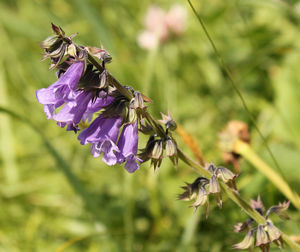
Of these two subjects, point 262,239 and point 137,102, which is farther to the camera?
point 262,239

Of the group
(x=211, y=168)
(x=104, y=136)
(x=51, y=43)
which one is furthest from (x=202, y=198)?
(x=51, y=43)

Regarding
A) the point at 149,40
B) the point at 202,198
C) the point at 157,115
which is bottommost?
the point at 202,198

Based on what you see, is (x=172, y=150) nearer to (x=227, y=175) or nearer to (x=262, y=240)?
(x=227, y=175)

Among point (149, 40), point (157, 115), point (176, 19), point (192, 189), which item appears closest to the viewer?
point (192, 189)

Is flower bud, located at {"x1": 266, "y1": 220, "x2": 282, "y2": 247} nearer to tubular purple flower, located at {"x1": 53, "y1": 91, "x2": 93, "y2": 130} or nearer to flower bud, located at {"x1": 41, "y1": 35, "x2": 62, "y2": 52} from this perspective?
tubular purple flower, located at {"x1": 53, "y1": 91, "x2": 93, "y2": 130}

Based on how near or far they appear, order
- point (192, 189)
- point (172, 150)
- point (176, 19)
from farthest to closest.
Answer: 1. point (176, 19)
2. point (192, 189)
3. point (172, 150)

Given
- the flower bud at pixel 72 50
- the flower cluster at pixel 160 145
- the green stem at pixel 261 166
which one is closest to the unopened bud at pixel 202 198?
the flower cluster at pixel 160 145

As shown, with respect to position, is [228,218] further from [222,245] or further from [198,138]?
[198,138]

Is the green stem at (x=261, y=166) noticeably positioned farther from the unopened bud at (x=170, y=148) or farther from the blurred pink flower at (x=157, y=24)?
the blurred pink flower at (x=157, y=24)
